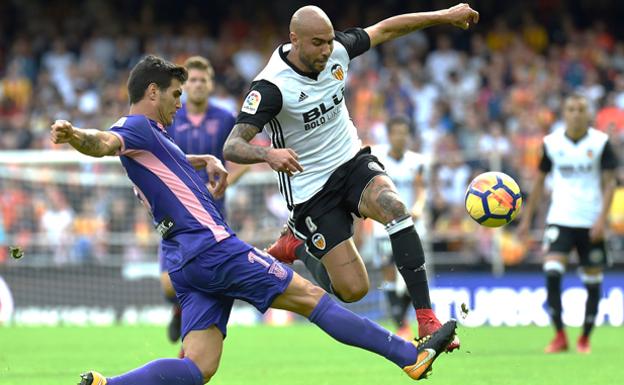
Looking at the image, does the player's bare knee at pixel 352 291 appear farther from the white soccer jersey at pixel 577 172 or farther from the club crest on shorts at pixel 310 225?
the white soccer jersey at pixel 577 172

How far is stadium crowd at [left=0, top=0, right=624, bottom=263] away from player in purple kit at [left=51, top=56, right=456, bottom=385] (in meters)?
10.8

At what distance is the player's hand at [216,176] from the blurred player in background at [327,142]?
9.9 inches

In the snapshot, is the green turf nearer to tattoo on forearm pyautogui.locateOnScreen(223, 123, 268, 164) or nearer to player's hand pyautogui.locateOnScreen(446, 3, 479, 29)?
tattoo on forearm pyautogui.locateOnScreen(223, 123, 268, 164)

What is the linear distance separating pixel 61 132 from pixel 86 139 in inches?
7.8

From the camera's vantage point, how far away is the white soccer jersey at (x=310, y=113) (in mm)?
7832

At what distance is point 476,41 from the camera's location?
2348 centimetres

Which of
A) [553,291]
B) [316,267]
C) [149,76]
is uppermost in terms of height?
[149,76]

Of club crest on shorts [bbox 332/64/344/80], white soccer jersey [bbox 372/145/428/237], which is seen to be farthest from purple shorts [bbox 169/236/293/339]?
white soccer jersey [bbox 372/145/428/237]

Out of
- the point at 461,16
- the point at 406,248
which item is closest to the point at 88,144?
the point at 406,248

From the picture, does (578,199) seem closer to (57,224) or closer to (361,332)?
(361,332)

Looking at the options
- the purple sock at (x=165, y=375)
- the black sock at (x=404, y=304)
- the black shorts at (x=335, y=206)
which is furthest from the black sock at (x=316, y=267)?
the black sock at (x=404, y=304)

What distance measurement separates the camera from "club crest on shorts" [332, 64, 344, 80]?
8.04 metres

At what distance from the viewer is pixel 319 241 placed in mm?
8188

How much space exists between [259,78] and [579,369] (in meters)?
3.77
